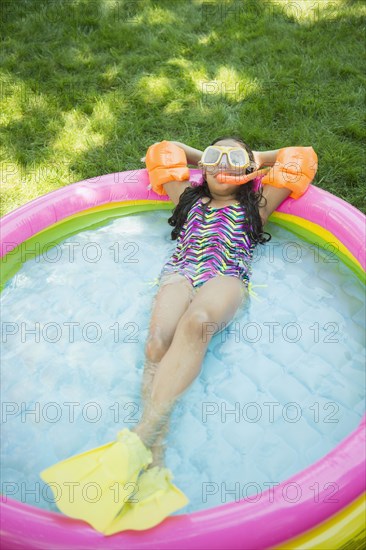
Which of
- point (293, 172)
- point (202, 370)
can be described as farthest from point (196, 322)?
point (293, 172)

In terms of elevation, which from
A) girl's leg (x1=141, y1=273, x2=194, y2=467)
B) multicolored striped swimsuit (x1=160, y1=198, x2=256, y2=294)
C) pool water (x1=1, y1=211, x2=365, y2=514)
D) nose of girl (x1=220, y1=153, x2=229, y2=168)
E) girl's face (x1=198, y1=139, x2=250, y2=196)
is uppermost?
nose of girl (x1=220, y1=153, x2=229, y2=168)

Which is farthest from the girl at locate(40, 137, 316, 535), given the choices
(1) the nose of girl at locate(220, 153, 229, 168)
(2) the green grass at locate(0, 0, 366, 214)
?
(2) the green grass at locate(0, 0, 366, 214)

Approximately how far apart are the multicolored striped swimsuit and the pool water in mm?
175

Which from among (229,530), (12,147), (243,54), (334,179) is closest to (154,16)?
(243,54)

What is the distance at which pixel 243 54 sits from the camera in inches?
185

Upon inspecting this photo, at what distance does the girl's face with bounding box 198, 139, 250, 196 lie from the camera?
3.02 meters

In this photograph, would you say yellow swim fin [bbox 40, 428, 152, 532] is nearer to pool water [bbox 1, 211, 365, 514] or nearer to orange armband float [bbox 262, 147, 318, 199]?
pool water [bbox 1, 211, 365, 514]

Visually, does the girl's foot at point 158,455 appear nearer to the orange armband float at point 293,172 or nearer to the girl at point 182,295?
the girl at point 182,295

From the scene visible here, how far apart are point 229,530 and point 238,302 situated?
1145 millimetres

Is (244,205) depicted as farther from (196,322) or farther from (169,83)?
(169,83)

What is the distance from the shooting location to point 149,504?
200 cm

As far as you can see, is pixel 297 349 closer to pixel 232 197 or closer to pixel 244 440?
pixel 244 440

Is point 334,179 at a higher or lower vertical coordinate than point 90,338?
higher

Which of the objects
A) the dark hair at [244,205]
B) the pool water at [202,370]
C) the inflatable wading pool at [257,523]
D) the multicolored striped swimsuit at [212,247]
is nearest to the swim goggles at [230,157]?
the dark hair at [244,205]
